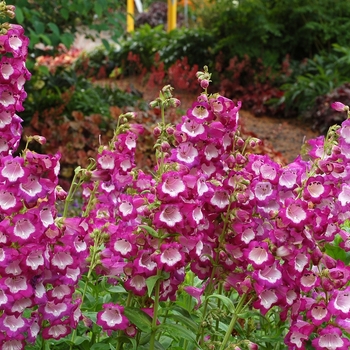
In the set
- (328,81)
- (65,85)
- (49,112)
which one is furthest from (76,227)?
(328,81)

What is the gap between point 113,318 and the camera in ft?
6.21

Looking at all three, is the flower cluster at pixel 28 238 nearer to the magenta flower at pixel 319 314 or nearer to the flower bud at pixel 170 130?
the flower bud at pixel 170 130

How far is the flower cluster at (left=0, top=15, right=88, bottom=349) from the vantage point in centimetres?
166

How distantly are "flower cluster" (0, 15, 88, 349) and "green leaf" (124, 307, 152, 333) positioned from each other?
0.13 m

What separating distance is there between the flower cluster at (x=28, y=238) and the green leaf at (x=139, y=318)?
0.13m

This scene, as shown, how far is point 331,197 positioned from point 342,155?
117 millimetres

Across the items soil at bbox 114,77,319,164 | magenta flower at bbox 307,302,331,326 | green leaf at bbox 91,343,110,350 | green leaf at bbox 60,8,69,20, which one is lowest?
soil at bbox 114,77,319,164

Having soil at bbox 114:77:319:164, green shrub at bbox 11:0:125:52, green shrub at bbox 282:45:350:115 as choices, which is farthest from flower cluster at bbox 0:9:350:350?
green shrub at bbox 282:45:350:115

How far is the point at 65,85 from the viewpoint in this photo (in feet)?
26.7

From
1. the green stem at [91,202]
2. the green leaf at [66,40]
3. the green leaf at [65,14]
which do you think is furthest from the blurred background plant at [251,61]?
the green stem at [91,202]

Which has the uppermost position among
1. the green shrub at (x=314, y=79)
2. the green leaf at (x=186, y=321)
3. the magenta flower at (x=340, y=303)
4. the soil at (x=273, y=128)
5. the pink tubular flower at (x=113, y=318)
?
the magenta flower at (x=340, y=303)

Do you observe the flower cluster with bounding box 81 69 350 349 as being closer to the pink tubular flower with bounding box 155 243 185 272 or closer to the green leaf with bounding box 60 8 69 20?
the pink tubular flower with bounding box 155 243 185 272

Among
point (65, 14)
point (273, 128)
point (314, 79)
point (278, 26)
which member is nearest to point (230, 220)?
point (65, 14)

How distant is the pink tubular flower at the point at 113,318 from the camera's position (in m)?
1.88
